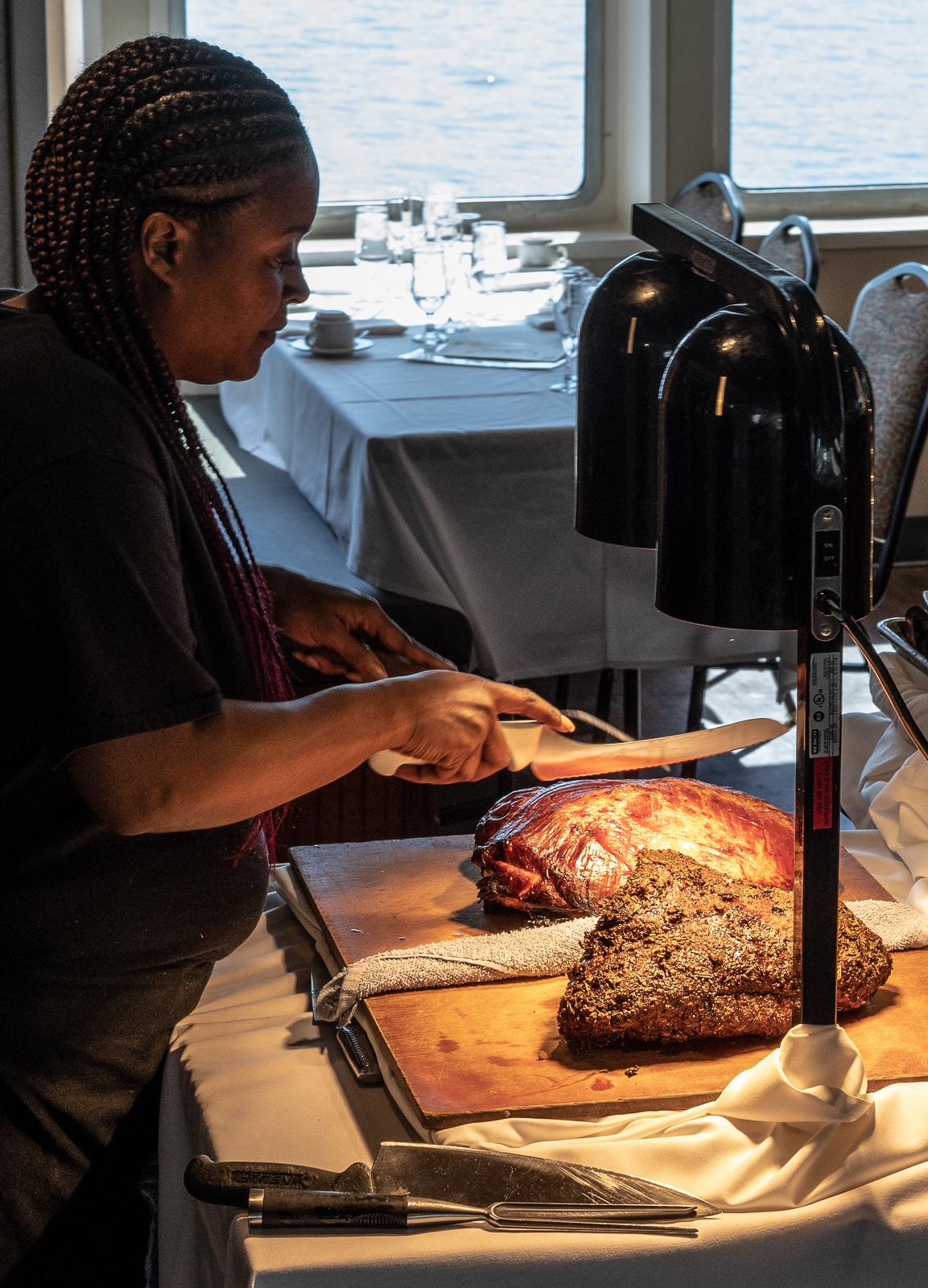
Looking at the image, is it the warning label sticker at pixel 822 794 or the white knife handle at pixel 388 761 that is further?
the white knife handle at pixel 388 761

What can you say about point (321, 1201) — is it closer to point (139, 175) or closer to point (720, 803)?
point (720, 803)

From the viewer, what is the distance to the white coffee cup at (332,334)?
142 inches

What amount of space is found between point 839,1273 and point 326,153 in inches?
188

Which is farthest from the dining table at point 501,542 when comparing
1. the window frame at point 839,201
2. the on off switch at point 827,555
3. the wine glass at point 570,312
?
the window frame at point 839,201

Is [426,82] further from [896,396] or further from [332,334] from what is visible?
[896,396]

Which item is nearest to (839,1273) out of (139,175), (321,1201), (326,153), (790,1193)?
(790,1193)

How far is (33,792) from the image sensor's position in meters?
1.07

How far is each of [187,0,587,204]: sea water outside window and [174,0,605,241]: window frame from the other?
0.03 metres

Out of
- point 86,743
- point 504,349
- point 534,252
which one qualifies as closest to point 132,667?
point 86,743

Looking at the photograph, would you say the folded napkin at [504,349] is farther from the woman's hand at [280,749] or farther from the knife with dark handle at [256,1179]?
the knife with dark handle at [256,1179]

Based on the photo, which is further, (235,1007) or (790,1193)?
(235,1007)

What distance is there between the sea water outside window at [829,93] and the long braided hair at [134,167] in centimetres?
453

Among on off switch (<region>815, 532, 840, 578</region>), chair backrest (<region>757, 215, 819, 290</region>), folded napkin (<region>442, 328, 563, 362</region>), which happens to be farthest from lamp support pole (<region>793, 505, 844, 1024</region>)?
chair backrest (<region>757, 215, 819, 290</region>)

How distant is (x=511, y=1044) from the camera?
1031 mm
